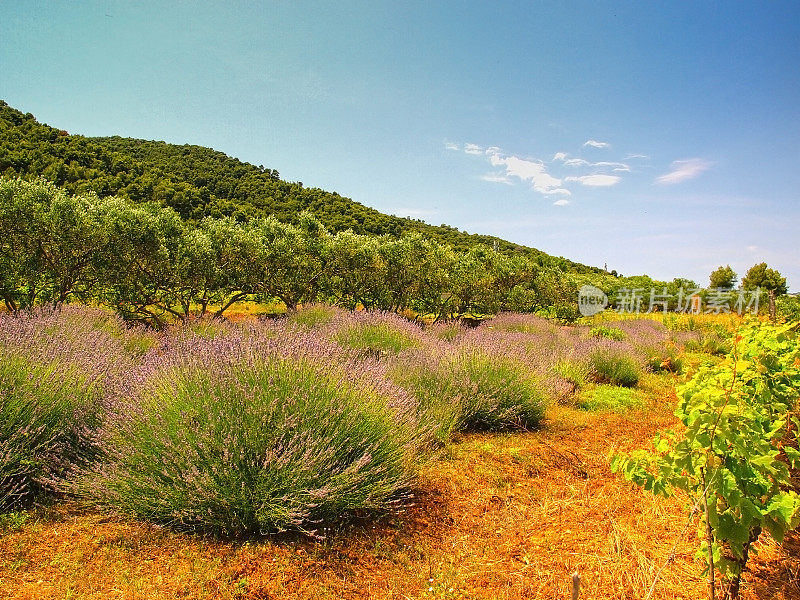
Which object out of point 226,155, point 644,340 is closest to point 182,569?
point 644,340

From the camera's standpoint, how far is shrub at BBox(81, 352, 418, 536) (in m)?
2.77

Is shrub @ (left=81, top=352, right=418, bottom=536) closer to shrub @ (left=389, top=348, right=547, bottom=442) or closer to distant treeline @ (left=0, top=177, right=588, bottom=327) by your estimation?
shrub @ (left=389, top=348, right=547, bottom=442)

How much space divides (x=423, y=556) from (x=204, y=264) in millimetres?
12507

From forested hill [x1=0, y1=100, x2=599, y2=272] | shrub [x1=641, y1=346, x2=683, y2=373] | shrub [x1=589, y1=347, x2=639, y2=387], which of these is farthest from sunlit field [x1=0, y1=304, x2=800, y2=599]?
forested hill [x1=0, y1=100, x2=599, y2=272]

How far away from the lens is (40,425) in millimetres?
3318

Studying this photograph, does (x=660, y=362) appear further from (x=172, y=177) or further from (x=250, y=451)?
(x=172, y=177)

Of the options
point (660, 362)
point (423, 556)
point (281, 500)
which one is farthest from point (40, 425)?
point (660, 362)

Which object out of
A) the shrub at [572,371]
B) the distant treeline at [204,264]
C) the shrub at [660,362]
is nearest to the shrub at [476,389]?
the shrub at [572,371]

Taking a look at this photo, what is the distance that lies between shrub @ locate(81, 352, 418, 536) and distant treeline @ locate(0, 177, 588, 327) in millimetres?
7317

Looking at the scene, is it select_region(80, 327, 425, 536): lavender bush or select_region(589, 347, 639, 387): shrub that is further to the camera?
select_region(589, 347, 639, 387): shrub

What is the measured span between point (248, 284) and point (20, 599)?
1322 centimetres

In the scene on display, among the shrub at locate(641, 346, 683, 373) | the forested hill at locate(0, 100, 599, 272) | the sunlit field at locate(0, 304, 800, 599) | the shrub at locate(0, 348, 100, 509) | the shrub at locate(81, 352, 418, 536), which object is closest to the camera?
the sunlit field at locate(0, 304, 800, 599)

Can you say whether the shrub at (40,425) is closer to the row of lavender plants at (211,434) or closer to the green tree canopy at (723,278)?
the row of lavender plants at (211,434)

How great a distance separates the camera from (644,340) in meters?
12.1
